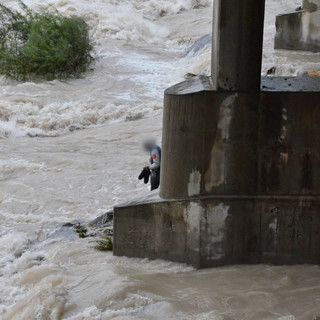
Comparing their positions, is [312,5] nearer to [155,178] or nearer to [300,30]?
[300,30]

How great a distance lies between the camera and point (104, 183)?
13367mm

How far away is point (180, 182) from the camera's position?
781cm

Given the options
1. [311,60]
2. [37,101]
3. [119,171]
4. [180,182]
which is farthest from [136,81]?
[180,182]

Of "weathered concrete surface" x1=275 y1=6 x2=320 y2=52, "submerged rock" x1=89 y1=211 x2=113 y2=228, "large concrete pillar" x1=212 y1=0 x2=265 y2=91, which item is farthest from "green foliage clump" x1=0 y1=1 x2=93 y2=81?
"large concrete pillar" x1=212 y1=0 x2=265 y2=91

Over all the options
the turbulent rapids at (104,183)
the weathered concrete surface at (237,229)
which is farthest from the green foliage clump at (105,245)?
the weathered concrete surface at (237,229)

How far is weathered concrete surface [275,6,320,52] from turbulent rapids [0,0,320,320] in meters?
0.42

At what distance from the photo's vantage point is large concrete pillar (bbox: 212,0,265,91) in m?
7.50

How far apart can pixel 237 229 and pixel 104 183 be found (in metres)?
5.85

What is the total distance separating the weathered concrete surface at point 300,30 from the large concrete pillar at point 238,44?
12.1 meters

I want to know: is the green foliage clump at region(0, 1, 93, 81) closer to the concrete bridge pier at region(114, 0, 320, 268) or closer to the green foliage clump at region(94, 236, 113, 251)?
the green foliage clump at region(94, 236, 113, 251)

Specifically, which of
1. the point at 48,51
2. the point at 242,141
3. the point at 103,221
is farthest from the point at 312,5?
the point at 242,141

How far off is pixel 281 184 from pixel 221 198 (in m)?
0.65

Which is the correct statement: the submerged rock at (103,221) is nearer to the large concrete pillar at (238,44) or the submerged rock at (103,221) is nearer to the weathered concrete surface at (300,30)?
the large concrete pillar at (238,44)

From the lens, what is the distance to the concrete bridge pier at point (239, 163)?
7605 mm
